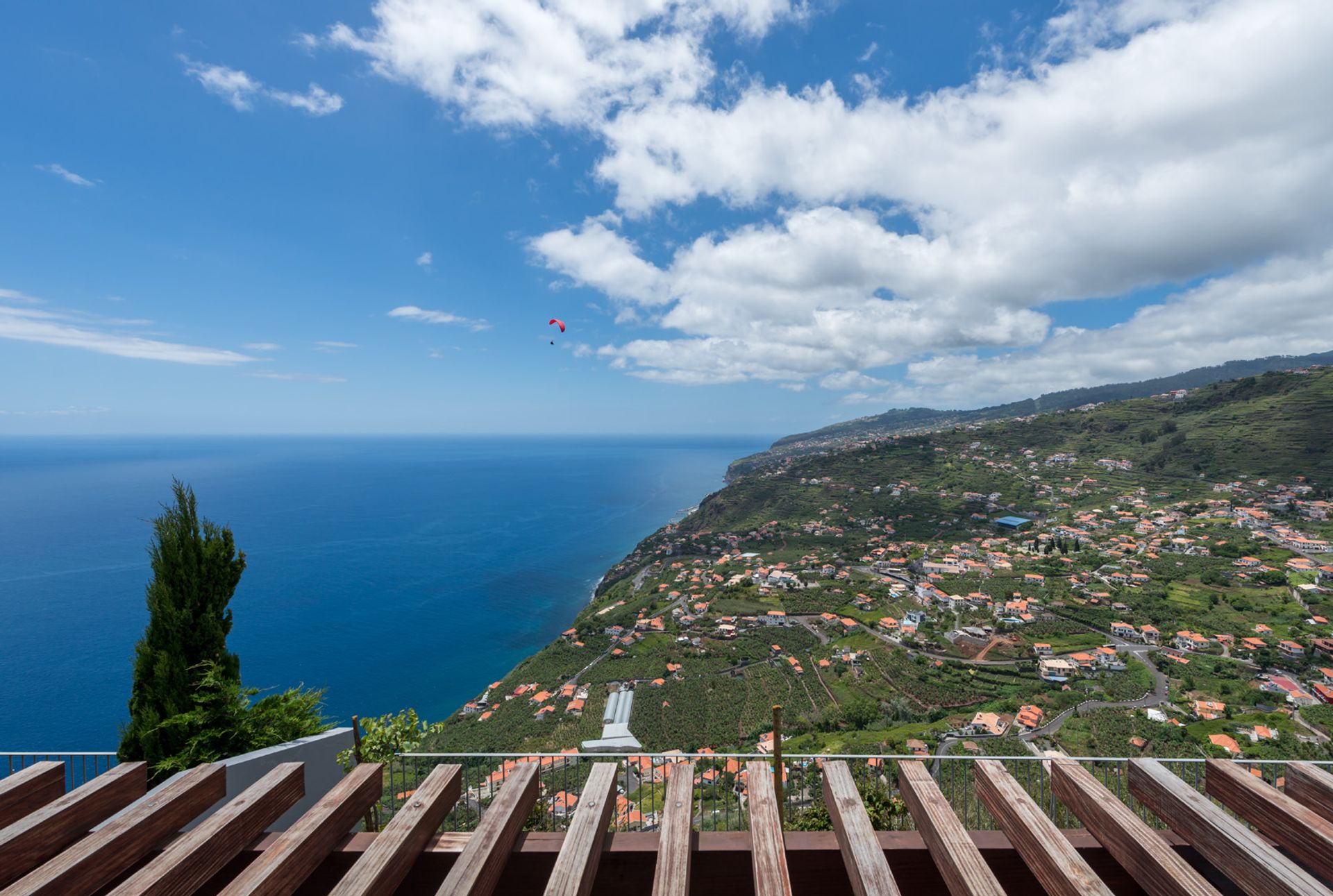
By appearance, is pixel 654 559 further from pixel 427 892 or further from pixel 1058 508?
pixel 427 892

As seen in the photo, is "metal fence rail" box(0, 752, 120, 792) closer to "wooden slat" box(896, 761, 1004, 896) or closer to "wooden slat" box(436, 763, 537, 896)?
"wooden slat" box(436, 763, 537, 896)

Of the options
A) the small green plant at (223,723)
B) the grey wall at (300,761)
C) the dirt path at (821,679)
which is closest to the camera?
the grey wall at (300,761)

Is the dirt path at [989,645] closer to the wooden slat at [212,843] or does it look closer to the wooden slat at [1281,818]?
the wooden slat at [1281,818]

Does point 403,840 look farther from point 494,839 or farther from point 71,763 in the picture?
point 71,763

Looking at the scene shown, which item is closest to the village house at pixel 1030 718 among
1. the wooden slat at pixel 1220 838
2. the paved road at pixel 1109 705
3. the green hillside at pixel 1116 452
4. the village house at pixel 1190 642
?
the paved road at pixel 1109 705

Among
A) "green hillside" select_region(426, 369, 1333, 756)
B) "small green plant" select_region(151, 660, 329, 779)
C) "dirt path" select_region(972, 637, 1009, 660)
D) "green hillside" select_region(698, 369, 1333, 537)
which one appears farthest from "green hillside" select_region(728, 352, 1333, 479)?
"small green plant" select_region(151, 660, 329, 779)

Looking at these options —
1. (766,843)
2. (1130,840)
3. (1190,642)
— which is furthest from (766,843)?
(1190,642)
